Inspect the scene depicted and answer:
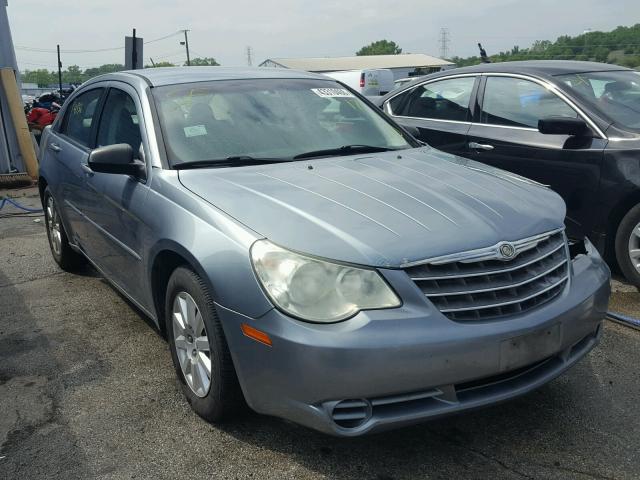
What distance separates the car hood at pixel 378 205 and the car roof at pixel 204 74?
0.96 metres

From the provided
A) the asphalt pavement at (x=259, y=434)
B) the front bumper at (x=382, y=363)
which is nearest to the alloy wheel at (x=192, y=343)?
the asphalt pavement at (x=259, y=434)

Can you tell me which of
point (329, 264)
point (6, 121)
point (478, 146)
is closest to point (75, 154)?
point (329, 264)

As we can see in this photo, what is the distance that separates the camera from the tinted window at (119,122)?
150 inches

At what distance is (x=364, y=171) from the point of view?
3.39 m

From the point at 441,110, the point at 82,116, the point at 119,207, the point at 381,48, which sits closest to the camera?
the point at 119,207

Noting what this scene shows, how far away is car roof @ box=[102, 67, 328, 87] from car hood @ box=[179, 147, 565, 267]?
37.9 inches

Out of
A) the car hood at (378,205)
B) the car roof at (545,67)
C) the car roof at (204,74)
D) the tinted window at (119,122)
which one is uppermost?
the car roof at (204,74)

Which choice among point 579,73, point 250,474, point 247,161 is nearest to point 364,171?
point 247,161

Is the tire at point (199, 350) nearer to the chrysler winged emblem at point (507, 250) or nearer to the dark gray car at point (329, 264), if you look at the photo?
the dark gray car at point (329, 264)

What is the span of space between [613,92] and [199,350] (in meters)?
4.03

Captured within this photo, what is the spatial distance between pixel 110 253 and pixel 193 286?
140 centimetres

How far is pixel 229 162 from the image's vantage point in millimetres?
3430

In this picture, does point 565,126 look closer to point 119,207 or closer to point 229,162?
point 229,162

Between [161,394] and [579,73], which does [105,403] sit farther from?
[579,73]
